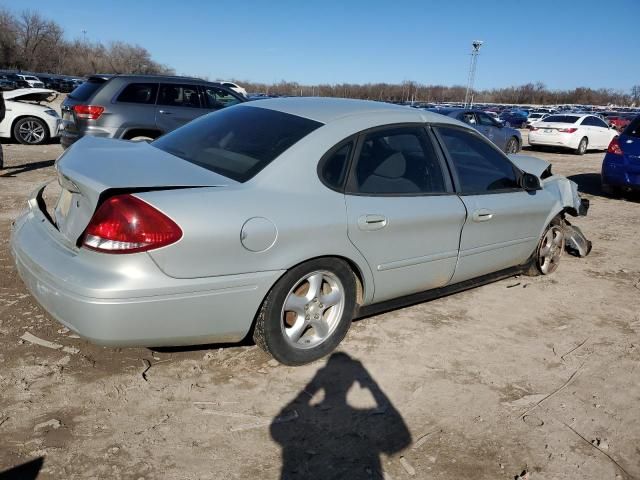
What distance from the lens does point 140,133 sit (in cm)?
823

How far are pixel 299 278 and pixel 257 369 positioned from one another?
63 cm

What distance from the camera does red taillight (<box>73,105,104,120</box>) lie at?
8000mm

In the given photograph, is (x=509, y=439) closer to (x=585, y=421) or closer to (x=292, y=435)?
(x=585, y=421)

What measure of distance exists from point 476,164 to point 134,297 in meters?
2.81

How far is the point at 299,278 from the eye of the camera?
117 inches

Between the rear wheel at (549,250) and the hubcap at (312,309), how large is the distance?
2478mm

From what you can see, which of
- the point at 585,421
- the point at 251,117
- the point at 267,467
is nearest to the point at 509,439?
the point at 585,421

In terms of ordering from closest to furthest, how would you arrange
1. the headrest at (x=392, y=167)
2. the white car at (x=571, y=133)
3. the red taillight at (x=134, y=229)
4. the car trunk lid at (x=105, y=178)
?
the red taillight at (x=134, y=229) < the car trunk lid at (x=105, y=178) < the headrest at (x=392, y=167) < the white car at (x=571, y=133)

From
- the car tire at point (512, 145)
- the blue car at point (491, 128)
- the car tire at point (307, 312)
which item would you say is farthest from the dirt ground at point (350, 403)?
the car tire at point (512, 145)

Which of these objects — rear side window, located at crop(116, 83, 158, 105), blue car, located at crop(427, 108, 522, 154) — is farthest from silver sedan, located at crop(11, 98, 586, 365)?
blue car, located at crop(427, 108, 522, 154)

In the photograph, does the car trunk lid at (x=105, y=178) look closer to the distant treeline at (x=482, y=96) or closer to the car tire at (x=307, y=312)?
the car tire at (x=307, y=312)

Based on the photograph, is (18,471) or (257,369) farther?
(257,369)

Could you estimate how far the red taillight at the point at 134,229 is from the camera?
249cm

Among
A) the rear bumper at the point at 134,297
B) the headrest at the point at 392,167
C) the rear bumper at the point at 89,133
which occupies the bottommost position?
the rear bumper at the point at 134,297
